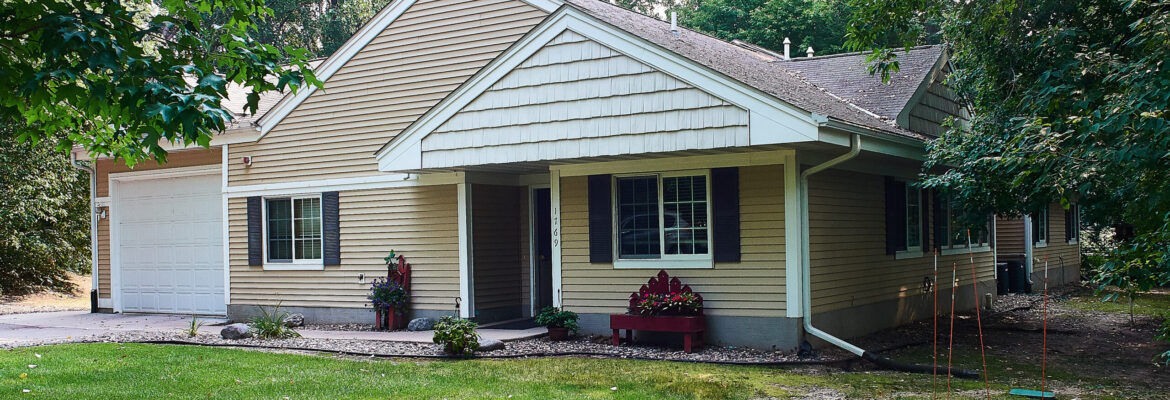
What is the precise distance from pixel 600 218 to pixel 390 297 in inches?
141

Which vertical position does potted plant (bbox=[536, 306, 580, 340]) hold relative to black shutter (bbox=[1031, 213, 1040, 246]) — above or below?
below

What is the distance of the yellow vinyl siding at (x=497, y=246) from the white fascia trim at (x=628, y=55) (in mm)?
1502

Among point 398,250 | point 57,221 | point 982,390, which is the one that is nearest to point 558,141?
point 398,250

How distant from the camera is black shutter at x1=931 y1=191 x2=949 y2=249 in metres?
14.6

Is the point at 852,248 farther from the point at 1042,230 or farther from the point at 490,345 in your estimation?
the point at 1042,230

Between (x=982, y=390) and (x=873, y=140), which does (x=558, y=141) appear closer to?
(x=873, y=140)

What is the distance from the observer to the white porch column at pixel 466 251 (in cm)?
1316

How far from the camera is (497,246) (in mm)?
13844

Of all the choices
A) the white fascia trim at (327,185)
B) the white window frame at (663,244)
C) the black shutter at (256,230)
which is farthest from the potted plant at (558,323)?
the black shutter at (256,230)

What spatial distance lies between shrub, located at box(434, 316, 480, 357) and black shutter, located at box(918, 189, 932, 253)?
23.8ft

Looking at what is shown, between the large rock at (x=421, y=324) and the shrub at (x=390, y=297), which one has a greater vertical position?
the shrub at (x=390, y=297)

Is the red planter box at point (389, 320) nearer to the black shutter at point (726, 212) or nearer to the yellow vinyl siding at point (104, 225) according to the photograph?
the black shutter at point (726, 212)

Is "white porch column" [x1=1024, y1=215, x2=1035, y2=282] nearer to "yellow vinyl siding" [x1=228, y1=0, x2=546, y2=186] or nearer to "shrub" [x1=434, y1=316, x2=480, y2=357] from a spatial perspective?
"yellow vinyl siding" [x1=228, y1=0, x2=546, y2=186]

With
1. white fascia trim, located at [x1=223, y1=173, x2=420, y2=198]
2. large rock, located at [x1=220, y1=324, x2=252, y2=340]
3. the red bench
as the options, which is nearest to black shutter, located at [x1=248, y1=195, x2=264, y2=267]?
white fascia trim, located at [x1=223, y1=173, x2=420, y2=198]
